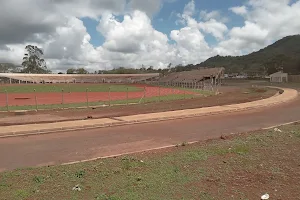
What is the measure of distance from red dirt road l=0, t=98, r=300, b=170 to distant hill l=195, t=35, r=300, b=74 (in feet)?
349

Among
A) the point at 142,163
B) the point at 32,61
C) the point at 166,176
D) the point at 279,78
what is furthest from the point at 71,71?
the point at 166,176

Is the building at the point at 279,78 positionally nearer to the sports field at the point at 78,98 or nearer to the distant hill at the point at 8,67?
the sports field at the point at 78,98

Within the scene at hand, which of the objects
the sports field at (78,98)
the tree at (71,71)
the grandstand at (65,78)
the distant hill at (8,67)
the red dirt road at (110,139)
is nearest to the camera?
the red dirt road at (110,139)

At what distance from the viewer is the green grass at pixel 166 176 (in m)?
5.42

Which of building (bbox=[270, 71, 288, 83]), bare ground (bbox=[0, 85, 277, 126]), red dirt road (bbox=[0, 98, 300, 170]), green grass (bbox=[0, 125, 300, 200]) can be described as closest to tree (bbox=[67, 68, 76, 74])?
building (bbox=[270, 71, 288, 83])

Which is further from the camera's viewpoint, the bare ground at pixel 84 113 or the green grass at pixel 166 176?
the bare ground at pixel 84 113

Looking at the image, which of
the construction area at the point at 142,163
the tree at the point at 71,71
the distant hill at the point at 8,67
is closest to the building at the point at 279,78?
the construction area at the point at 142,163

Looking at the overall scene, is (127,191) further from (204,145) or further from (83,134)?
(83,134)

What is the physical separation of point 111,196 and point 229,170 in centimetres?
272

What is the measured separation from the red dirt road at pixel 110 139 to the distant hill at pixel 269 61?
106463 mm

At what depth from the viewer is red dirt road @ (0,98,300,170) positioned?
351 inches

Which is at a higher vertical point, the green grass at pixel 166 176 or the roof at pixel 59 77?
the roof at pixel 59 77

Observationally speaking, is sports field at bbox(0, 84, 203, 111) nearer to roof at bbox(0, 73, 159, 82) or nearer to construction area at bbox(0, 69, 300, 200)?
construction area at bbox(0, 69, 300, 200)

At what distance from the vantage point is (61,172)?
6848mm
